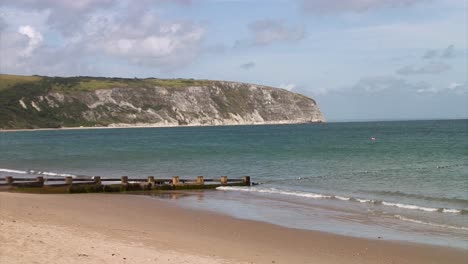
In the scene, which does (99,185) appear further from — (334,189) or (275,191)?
(334,189)

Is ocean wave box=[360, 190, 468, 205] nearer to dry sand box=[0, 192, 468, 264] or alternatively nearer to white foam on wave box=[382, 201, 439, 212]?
white foam on wave box=[382, 201, 439, 212]

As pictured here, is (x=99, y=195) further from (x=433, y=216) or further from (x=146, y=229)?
(x=433, y=216)

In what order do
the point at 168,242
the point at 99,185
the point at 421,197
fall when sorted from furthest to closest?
1. the point at 99,185
2. the point at 421,197
3. the point at 168,242

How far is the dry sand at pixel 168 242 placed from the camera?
12250 mm

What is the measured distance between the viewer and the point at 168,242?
49.1 feet

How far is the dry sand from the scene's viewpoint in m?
12.2

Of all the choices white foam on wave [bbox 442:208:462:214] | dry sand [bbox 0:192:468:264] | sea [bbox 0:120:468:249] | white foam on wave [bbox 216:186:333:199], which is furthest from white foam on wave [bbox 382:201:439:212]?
dry sand [bbox 0:192:468:264]

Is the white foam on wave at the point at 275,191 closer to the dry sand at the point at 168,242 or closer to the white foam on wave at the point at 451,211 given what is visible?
the white foam on wave at the point at 451,211

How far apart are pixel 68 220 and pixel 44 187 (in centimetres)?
1239

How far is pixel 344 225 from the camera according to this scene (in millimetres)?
19391

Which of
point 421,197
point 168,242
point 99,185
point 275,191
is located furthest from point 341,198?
Answer: point 168,242

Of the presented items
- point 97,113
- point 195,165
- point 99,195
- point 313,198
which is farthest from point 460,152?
point 97,113

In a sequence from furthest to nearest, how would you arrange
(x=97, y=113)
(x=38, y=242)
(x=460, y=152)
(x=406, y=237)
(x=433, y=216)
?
(x=97, y=113)
(x=460, y=152)
(x=433, y=216)
(x=406, y=237)
(x=38, y=242)

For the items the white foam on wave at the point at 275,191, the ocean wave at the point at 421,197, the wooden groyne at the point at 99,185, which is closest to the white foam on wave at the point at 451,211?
the ocean wave at the point at 421,197
